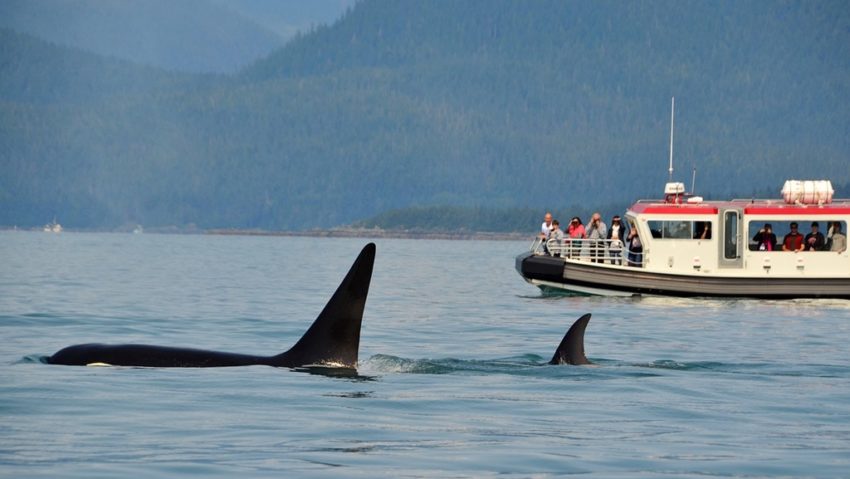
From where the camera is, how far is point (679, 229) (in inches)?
1551

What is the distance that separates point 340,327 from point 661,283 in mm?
23604

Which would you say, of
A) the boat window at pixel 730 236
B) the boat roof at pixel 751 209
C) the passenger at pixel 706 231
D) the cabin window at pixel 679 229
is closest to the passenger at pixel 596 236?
the boat roof at pixel 751 209

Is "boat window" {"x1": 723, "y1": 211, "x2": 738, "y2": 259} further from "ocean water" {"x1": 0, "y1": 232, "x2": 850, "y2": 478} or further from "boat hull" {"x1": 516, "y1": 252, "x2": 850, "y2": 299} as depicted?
"ocean water" {"x1": 0, "y1": 232, "x2": 850, "y2": 478}

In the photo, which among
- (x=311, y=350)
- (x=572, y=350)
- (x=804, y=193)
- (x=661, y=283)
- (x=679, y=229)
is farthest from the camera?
(x=804, y=193)

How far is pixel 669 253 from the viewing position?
129 ft

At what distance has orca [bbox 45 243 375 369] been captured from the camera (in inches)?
613

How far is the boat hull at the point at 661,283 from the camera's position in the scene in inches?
1494

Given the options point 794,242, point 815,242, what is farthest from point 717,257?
point 815,242

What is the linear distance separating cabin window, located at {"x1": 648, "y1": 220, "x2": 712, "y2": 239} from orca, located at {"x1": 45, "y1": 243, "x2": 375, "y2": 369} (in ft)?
77.9

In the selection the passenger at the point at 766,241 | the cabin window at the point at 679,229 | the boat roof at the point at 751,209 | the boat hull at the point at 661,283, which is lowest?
the boat hull at the point at 661,283

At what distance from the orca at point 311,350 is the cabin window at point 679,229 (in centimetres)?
2374

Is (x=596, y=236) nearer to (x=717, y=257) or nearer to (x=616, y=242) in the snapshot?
(x=616, y=242)

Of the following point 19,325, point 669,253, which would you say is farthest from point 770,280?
point 19,325

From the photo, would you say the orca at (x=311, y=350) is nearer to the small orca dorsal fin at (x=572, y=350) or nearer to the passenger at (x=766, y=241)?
the small orca dorsal fin at (x=572, y=350)
